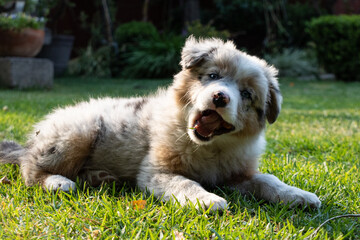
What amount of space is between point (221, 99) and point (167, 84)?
1.58 m

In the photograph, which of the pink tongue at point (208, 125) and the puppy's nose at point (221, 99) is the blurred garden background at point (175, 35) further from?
the puppy's nose at point (221, 99)

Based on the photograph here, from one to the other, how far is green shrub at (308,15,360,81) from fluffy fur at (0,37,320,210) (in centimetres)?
1294

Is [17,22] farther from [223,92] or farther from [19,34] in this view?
[223,92]

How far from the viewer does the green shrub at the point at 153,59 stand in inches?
558

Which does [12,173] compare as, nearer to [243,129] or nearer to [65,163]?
[65,163]

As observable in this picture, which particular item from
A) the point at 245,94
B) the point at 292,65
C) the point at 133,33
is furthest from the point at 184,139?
the point at 292,65

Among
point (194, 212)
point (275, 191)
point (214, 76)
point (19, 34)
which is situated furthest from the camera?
point (19, 34)

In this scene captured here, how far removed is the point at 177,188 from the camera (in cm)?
286

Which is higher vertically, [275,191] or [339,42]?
[339,42]

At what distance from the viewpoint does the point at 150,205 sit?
8.77 feet

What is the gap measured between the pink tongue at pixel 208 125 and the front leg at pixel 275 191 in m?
0.53

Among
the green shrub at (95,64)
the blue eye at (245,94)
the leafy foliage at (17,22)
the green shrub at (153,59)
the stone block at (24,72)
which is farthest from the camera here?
the green shrub at (95,64)

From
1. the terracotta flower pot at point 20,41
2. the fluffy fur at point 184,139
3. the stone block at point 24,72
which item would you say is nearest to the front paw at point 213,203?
the fluffy fur at point 184,139

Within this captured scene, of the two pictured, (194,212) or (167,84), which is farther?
(167,84)
